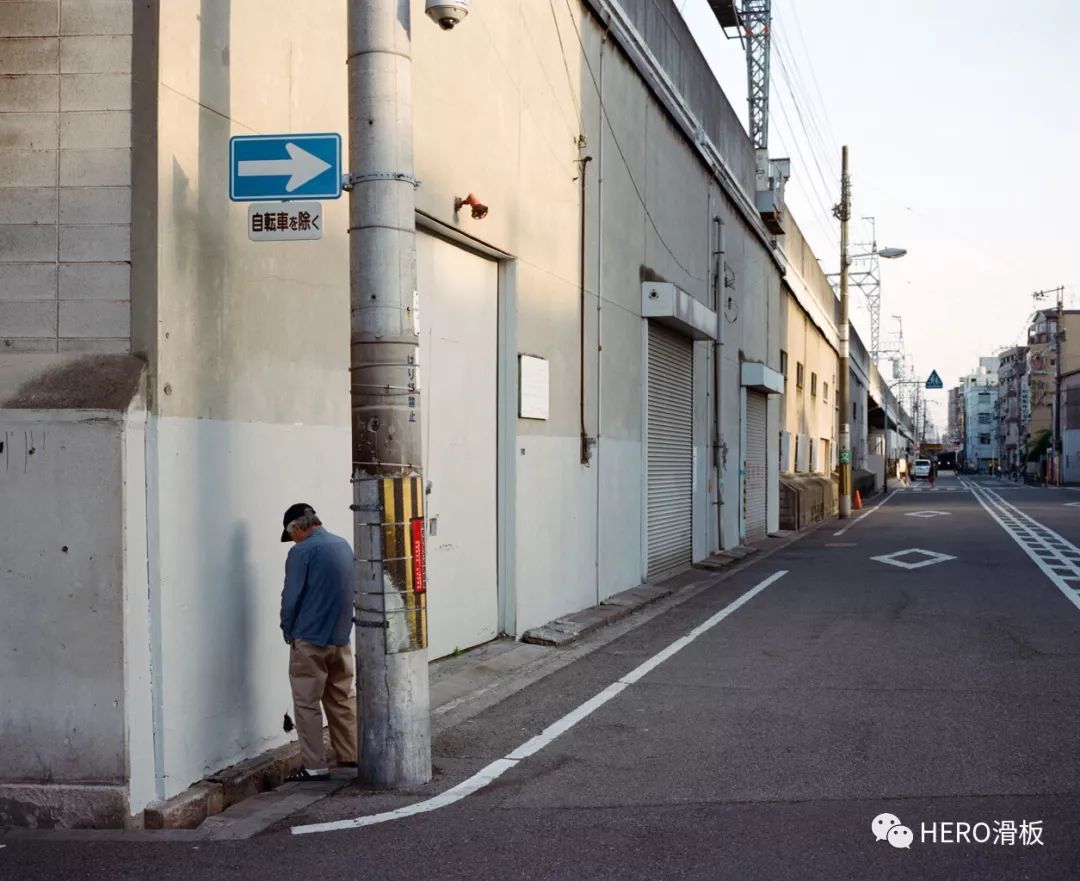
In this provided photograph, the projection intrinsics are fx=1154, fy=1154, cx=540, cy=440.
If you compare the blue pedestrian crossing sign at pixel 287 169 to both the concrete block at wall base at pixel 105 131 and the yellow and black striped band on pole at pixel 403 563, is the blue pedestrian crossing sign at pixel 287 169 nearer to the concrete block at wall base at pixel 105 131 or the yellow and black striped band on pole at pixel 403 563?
the concrete block at wall base at pixel 105 131

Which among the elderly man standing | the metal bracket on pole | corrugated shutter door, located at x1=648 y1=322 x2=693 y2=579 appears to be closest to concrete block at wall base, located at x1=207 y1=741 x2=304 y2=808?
the elderly man standing

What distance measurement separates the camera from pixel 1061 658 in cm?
1013

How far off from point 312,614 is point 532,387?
559cm

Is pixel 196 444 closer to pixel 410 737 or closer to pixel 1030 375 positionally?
pixel 410 737

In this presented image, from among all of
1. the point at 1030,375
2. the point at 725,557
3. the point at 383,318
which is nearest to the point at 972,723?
the point at 383,318

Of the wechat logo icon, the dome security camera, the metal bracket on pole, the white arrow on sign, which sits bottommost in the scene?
the wechat logo icon

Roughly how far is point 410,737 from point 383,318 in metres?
2.35

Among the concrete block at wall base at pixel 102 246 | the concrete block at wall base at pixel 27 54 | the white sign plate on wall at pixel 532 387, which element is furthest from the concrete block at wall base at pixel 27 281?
the white sign plate on wall at pixel 532 387

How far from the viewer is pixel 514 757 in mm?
7164

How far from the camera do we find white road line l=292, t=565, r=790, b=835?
19.1 feet

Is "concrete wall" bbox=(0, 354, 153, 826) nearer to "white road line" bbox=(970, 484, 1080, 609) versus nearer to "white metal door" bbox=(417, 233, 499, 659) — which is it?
"white metal door" bbox=(417, 233, 499, 659)

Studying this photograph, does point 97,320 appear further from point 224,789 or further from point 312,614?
point 224,789

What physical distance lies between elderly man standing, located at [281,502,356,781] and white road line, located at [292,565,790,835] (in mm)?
939

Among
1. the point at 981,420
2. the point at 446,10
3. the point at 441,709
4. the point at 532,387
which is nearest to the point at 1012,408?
the point at 981,420
